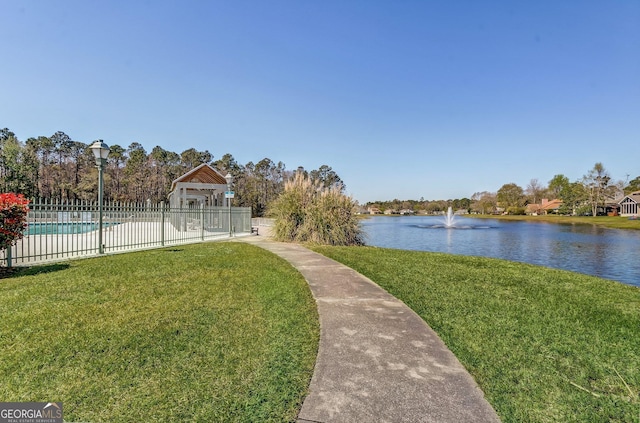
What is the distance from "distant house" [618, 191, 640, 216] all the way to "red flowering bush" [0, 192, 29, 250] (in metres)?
77.2

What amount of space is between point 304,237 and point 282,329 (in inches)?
344

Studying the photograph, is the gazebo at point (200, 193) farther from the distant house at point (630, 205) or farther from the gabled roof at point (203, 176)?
the distant house at point (630, 205)

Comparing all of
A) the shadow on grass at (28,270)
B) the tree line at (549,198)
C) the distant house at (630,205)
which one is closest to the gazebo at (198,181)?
the shadow on grass at (28,270)

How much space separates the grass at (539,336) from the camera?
225 centimetres

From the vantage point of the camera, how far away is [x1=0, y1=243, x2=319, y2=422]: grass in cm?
217

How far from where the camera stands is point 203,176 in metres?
19.7

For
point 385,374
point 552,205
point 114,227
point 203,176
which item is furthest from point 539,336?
point 552,205

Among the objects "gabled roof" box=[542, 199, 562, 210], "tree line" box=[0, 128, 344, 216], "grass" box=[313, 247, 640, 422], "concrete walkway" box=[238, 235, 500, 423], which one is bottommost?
"grass" box=[313, 247, 640, 422]

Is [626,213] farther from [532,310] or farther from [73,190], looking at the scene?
[73,190]

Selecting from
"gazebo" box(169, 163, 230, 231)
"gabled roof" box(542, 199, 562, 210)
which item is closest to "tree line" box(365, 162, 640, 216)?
"gabled roof" box(542, 199, 562, 210)

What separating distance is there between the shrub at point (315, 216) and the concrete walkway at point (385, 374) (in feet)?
25.8

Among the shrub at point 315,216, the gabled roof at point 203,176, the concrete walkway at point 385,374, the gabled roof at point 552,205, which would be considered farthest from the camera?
the gabled roof at point 552,205

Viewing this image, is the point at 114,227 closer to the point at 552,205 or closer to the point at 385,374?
the point at 385,374

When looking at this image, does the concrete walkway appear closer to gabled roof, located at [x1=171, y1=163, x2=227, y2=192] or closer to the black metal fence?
the black metal fence
